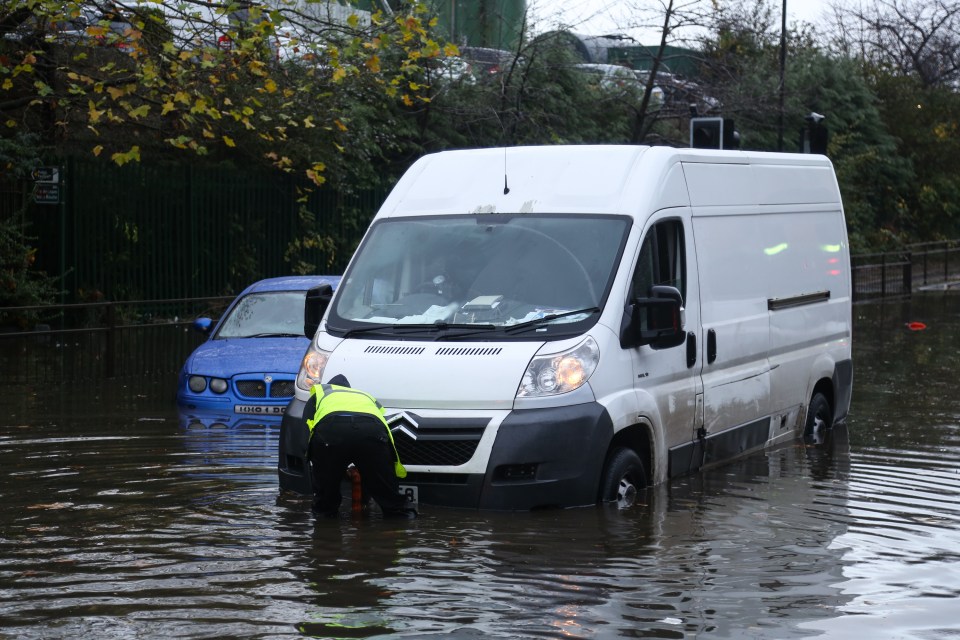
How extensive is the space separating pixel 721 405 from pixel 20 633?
18.6 feet

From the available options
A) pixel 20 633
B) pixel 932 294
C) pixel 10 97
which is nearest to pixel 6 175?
pixel 10 97

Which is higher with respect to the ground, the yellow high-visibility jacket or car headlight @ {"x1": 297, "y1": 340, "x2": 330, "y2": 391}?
car headlight @ {"x1": 297, "y1": 340, "x2": 330, "y2": 391}

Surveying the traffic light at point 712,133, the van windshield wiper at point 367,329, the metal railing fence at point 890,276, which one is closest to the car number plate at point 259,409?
the van windshield wiper at point 367,329

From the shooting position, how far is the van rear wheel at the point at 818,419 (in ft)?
40.7

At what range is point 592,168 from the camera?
9750 mm

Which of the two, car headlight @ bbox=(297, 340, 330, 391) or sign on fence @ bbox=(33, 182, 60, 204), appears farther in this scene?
sign on fence @ bbox=(33, 182, 60, 204)

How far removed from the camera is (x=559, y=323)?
8906 mm

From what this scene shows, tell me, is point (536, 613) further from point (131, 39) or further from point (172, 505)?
point (131, 39)

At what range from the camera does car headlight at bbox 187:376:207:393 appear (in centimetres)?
1379

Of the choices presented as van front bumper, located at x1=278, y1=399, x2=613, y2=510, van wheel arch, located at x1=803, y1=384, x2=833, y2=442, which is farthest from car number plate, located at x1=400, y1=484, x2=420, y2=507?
van wheel arch, located at x1=803, y1=384, x2=833, y2=442

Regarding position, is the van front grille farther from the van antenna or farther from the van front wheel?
the van antenna

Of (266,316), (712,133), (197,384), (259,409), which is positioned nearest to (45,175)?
(266,316)

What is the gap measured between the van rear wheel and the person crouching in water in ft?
16.3

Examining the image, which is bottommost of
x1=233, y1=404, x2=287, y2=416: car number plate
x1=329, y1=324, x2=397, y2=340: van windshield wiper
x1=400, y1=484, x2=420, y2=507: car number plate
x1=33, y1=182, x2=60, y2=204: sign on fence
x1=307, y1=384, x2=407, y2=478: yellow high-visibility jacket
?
x1=400, y1=484, x2=420, y2=507: car number plate
